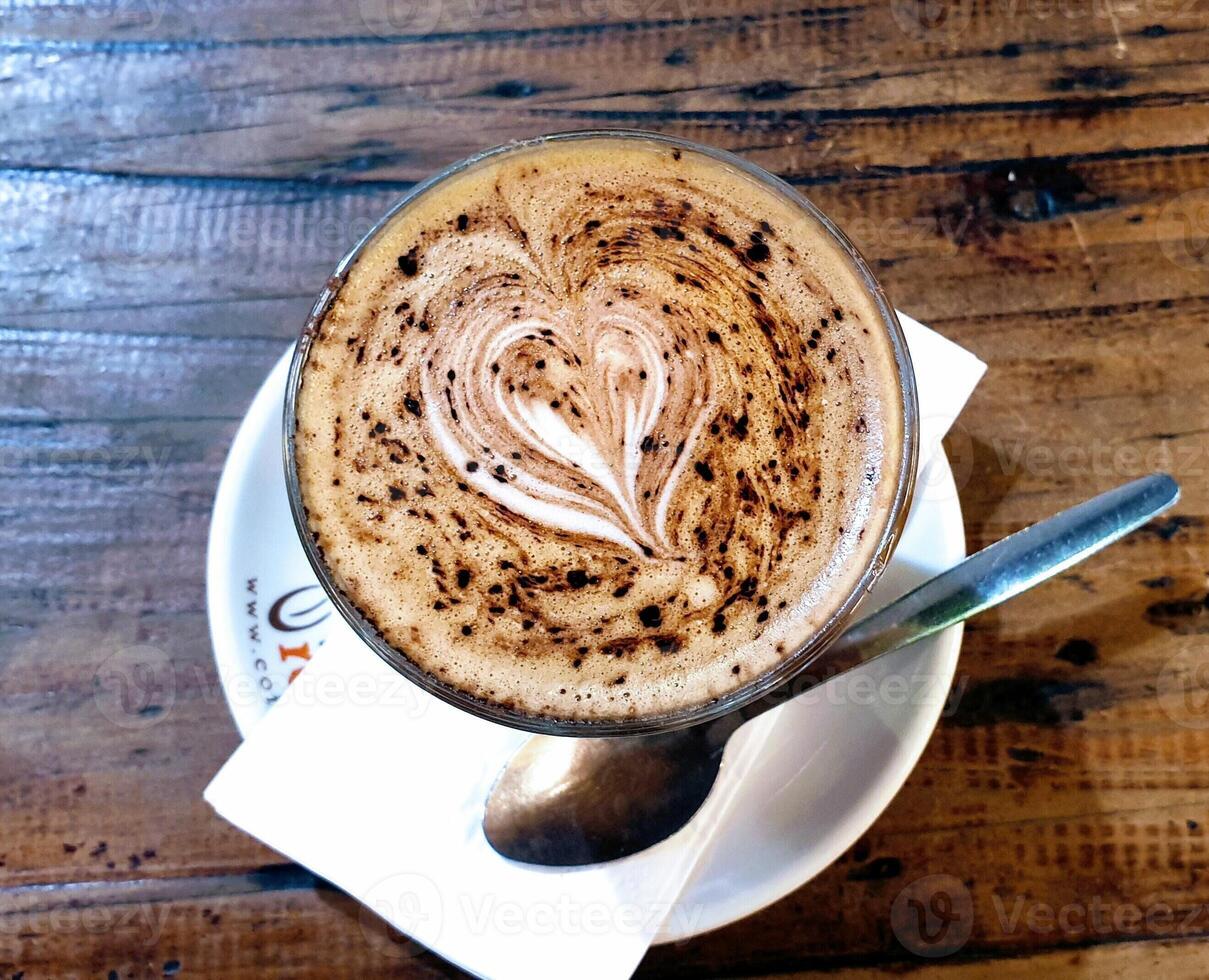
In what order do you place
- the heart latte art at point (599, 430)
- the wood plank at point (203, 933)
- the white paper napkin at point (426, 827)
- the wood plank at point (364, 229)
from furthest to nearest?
the wood plank at point (364, 229) < the wood plank at point (203, 933) < the white paper napkin at point (426, 827) < the heart latte art at point (599, 430)

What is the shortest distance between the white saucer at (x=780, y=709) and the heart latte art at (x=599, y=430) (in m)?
0.30

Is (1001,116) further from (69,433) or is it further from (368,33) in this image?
(69,433)

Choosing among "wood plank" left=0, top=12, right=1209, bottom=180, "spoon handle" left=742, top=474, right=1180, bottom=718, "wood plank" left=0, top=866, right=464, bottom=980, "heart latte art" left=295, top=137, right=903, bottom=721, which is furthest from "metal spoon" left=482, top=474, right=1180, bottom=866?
"wood plank" left=0, top=12, right=1209, bottom=180

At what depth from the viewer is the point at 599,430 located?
115 cm

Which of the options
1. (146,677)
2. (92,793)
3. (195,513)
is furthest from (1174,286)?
(92,793)

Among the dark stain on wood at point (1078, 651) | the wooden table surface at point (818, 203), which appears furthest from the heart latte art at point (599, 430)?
the dark stain on wood at point (1078, 651)

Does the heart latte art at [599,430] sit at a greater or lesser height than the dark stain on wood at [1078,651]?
greater

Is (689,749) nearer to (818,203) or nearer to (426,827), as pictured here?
(426,827)

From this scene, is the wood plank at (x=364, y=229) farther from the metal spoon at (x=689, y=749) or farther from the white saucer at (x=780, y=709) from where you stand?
the metal spoon at (x=689, y=749)

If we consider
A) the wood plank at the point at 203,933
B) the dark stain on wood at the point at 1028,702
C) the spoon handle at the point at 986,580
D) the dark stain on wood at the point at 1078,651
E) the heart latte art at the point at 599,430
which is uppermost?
the heart latte art at the point at 599,430

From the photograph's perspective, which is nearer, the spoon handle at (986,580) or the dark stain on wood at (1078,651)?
the spoon handle at (986,580)

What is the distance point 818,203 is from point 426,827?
1122mm

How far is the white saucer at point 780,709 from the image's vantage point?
1.28 m

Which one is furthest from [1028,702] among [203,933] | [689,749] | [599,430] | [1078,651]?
[203,933]
